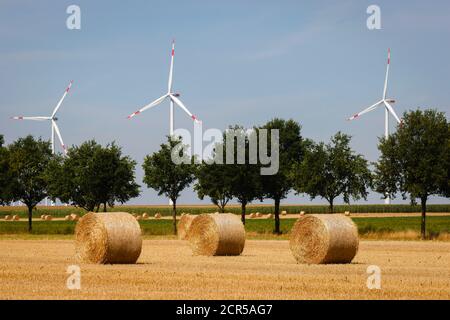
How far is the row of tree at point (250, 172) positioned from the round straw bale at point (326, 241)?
27.5 m

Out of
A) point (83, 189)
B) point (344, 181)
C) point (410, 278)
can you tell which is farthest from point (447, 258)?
point (83, 189)

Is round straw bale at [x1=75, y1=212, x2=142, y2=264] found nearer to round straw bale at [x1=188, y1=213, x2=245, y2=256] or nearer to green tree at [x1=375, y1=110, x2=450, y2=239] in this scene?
round straw bale at [x1=188, y1=213, x2=245, y2=256]

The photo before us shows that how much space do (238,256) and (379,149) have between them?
87.1ft

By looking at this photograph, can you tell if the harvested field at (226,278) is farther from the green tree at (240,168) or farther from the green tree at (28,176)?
the green tree at (28,176)

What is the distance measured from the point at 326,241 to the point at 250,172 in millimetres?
42053

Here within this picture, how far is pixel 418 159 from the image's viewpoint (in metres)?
Answer: 59.7

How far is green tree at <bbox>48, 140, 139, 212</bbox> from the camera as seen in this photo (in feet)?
258

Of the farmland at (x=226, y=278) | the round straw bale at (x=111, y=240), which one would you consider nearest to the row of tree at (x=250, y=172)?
the farmland at (x=226, y=278)

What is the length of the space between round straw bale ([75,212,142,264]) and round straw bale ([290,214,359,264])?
6085mm

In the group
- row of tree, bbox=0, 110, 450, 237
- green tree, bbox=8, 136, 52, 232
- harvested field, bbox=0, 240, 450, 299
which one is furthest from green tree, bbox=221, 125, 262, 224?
harvested field, bbox=0, 240, 450, 299

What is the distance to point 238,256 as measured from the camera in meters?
37.8

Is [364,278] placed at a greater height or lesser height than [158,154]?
lesser
